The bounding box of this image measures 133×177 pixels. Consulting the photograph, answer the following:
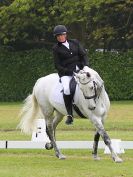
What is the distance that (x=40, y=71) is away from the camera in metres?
33.2

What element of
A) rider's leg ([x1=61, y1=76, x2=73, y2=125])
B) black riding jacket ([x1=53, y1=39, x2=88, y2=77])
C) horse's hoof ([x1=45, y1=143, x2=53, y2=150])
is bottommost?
horse's hoof ([x1=45, y1=143, x2=53, y2=150])

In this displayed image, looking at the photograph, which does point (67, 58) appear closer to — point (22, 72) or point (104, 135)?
point (104, 135)

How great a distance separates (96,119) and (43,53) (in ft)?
73.3

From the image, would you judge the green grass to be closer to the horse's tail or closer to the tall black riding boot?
the horse's tail

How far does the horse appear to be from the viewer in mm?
10977

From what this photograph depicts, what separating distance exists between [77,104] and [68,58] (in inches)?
37.3

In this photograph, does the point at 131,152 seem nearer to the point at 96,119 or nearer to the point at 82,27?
the point at 96,119

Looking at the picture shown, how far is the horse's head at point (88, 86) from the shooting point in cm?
1092

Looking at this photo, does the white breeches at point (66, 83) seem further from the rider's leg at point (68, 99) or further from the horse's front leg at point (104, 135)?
the horse's front leg at point (104, 135)

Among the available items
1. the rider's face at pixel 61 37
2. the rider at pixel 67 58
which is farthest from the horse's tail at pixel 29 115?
the rider's face at pixel 61 37

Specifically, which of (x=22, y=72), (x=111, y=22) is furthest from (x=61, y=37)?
(x=111, y=22)

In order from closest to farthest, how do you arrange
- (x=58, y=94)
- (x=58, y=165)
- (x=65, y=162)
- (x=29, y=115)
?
(x=58, y=165)
(x=65, y=162)
(x=58, y=94)
(x=29, y=115)

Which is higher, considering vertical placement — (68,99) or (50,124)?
(68,99)

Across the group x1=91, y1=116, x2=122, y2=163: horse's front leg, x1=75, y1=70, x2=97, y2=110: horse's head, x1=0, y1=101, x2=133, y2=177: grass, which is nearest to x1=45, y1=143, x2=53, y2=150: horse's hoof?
x1=0, y1=101, x2=133, y2=177: grass
